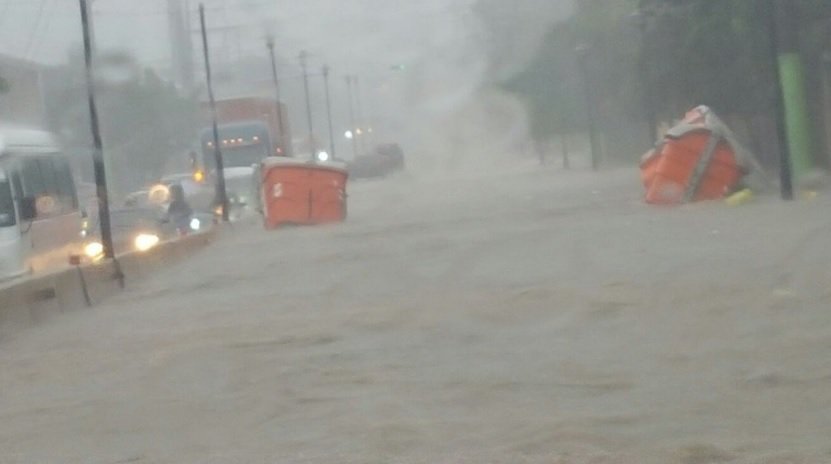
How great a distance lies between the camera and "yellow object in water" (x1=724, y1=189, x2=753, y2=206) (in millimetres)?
27938

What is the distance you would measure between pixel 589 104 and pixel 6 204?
40510 millimetres

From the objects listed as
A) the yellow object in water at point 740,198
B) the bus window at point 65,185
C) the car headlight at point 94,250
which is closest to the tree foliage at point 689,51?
the yellow object in water at point 740,198

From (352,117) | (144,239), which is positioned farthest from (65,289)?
(352,117)

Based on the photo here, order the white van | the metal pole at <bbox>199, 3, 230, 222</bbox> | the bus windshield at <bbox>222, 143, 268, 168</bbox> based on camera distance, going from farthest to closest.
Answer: the bus windshield at <bbox>222, 143, 268, 168</bbox> → the metal pole at <bbox>199, 3, 230, 222</bbox> → the white van

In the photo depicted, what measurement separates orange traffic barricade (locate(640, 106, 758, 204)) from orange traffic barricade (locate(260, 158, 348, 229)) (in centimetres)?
819

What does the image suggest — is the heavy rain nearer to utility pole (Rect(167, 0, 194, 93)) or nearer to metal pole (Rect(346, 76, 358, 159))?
utility pole (Rect(167, 0, 194, 93))

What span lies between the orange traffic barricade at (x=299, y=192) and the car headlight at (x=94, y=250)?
6174 millimetres

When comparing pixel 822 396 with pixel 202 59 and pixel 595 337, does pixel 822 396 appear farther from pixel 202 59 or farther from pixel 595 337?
pixel 202 59

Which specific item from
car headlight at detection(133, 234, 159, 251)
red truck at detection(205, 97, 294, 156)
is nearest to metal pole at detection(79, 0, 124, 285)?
car headlight at detection(133, 234, 159, 251)

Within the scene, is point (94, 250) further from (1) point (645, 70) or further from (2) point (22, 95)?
(1) point (645, 70)

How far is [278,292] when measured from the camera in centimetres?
1877

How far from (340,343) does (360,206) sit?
32.7 metres

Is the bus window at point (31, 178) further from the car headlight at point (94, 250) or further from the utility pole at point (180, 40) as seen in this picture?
the utility pole at point (180, 40)

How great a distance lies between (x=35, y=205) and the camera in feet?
70.5
